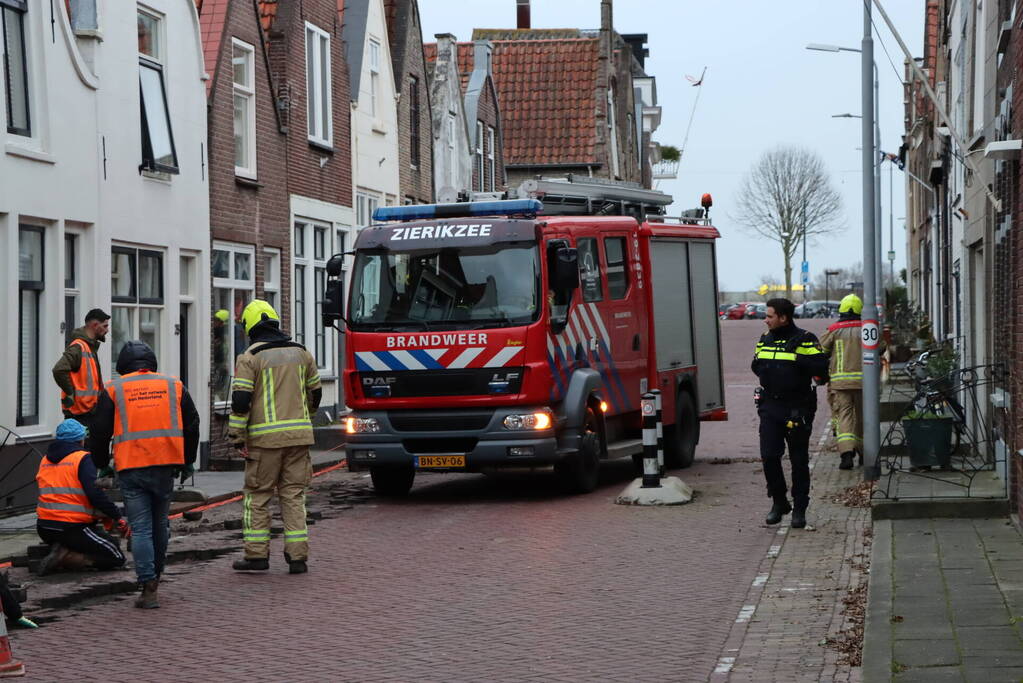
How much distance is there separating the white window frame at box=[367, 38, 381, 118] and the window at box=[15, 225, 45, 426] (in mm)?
12822

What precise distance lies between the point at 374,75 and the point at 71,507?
1906cm

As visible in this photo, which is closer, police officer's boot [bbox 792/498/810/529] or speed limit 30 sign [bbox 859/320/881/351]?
police officer's boot [bbox 792/498/810/529]

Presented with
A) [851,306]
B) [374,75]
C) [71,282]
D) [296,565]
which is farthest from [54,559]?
[374,75]

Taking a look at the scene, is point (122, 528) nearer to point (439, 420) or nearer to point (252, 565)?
point (252, 565)

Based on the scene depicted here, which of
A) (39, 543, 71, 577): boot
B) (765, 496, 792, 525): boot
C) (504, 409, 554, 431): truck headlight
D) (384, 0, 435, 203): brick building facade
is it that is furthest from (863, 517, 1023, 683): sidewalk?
(384, 0, 435, 203): brick building facade

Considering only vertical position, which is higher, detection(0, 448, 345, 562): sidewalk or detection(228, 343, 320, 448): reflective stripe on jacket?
detection(228, 343, 320, 448): reflective stripe on jacket

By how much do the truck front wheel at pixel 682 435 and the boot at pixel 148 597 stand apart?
29.8ft

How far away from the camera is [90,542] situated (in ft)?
37.1

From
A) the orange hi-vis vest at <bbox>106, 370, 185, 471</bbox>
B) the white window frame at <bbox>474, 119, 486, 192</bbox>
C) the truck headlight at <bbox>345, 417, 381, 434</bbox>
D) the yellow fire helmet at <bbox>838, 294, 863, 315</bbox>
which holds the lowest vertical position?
the truck headlight at <bbox>345, 417, 381, 434</bbox>

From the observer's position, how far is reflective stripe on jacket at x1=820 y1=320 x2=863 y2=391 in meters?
17.7

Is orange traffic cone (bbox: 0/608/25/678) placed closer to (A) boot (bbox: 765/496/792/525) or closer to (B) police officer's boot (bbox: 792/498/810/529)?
(B) police officer's boot (bbox: 792/498/810/529)

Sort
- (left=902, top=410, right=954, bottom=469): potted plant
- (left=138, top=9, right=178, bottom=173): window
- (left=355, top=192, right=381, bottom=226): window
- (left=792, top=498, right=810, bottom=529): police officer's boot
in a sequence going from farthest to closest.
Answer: (left=355, top=192, right=381, bottom=226): window → (left=138, top=9, right=178, bottom=173): window → (left=902, top=410, right=954, bottom=469): potted plant → (left=792, top=498, right=810, bottom=529): police officer's boot

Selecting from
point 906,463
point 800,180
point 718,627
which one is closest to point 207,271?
point 906,463

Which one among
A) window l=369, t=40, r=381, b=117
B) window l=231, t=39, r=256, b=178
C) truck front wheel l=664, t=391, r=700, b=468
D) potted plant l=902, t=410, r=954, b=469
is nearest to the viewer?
potted plant l=902, t=410, r=954, b=469
